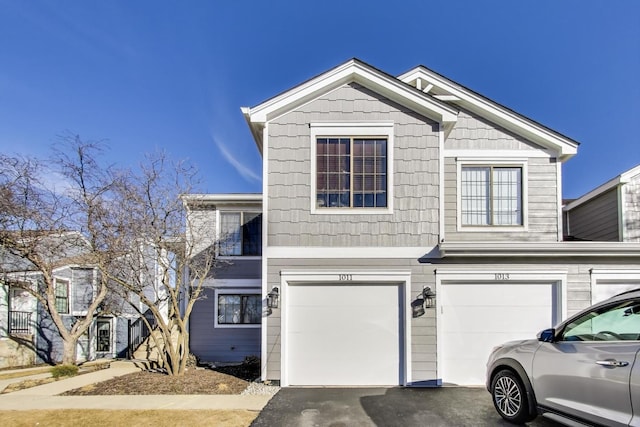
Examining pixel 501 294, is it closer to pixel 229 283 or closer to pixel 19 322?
pixel 229 283

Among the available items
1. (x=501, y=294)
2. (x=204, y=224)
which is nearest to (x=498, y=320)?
(x=501, y=294)

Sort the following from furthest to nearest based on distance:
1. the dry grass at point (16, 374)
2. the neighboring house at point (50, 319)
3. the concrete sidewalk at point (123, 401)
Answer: the neighboring house at point (50, 319) → the dry grass at point (16, 374) → the concrete sidewalk at point (123, 401)

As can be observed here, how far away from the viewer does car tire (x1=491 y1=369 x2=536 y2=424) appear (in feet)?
15.8

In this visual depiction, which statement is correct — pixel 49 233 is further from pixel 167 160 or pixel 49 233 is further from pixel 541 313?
pixel 541 313

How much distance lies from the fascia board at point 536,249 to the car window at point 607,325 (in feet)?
7.24

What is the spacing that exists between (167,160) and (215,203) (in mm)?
2399

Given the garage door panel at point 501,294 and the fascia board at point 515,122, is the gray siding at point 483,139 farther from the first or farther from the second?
the garage door panel at point 501,294

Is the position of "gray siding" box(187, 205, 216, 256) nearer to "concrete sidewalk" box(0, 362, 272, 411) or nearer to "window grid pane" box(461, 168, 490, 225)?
"concrete sidewalk" box(0, 362, 272, 411)

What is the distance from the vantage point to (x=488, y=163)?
9.05m

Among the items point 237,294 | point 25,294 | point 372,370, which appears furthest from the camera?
point 25,294

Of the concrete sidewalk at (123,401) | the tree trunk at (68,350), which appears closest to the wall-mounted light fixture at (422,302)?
the concrete sidewalk at (123,401)

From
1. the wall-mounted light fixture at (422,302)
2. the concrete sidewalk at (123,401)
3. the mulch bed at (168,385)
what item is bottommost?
the mulch bed at (168,385)

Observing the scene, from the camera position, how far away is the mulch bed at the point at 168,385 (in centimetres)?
716

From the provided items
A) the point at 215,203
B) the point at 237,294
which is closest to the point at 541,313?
the point at 237,294
